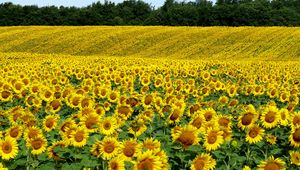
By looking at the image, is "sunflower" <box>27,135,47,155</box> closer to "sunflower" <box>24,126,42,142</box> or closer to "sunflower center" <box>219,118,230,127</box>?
"sunflower" <box>24,126,42,142</box>

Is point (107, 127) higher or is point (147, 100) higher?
point (107, 127)

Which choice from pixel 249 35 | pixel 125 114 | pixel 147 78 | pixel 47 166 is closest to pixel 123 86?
pixel 147 78

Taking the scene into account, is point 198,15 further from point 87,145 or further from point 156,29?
point 87,145

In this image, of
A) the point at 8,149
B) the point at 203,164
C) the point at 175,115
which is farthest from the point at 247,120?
the point at 8,149

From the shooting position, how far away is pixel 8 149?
4.66 m

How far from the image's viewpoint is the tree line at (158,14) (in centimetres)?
7456

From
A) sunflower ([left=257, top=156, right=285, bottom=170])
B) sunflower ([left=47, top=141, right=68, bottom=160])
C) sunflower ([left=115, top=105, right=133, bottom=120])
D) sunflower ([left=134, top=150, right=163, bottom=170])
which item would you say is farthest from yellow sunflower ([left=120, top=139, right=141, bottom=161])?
sunflower ([left=115, top=105, right=133, bottom=120])

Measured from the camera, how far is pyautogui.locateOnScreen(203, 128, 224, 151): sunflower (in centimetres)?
486

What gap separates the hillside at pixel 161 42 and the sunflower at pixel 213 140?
3671 centimetres

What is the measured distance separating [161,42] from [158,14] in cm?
3378

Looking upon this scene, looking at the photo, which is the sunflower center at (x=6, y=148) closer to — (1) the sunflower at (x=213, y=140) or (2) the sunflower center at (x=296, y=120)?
(1) the sunflower at (x=213, y=140)

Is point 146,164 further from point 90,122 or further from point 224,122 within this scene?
point 224,122

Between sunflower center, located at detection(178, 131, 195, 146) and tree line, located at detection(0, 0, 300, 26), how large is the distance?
232 ft

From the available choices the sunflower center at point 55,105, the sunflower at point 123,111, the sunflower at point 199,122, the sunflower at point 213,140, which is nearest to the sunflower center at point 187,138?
the sunflower at point 213,140
